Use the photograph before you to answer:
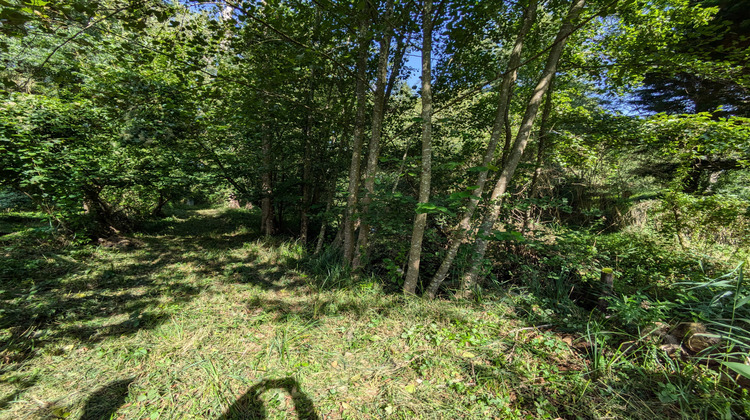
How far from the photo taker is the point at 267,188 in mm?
6762

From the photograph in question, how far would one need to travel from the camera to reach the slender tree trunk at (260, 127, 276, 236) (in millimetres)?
6031

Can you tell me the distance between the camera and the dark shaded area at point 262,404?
6.24 feet

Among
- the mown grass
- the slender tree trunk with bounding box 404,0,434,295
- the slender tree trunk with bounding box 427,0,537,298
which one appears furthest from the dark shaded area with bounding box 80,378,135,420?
the slender tree trunk with bounding box 404,0,434,295

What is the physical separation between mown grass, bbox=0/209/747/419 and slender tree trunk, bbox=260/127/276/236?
3.16 meters

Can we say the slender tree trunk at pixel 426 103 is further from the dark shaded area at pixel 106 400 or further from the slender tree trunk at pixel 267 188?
the slender tree trunk at pixel 267 188

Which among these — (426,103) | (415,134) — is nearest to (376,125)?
(426,103)

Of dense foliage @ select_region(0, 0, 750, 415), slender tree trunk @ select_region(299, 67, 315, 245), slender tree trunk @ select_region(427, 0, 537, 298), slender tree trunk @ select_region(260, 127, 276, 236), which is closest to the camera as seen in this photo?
dense foliage @ select_region(0, 0, 750, 415)

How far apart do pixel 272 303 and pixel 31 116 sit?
5.42 m

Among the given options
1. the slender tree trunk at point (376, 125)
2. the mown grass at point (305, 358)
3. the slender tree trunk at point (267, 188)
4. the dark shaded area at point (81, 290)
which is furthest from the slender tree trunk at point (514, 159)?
the slender tree trunk at point (267, 188)

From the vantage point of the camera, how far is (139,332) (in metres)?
2.78

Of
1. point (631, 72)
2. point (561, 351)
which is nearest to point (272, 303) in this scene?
point (561, 351)

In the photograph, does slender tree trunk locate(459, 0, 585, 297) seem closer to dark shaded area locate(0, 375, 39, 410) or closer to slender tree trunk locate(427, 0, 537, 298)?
slender tree trunk locate(427, 0, 537, 298)

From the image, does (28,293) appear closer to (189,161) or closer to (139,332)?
(139,332)

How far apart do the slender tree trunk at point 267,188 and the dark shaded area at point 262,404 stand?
4.97m
